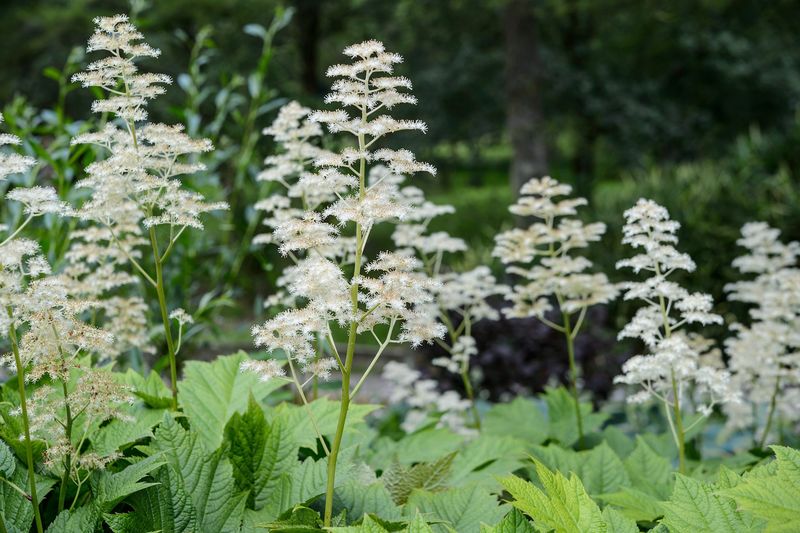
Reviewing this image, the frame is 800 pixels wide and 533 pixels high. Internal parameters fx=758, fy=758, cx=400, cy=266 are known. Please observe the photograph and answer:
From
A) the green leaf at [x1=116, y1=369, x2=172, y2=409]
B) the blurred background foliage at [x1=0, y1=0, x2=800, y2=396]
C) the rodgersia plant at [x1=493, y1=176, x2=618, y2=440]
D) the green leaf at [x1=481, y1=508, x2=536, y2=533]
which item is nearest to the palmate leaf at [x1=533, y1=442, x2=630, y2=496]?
the rodgersia plant at [x1=493, y1=176, x2=618, y2=440]

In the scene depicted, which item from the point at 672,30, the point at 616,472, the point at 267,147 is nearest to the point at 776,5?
the point at 672,30

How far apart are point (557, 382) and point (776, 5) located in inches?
241

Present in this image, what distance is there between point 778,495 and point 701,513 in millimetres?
169

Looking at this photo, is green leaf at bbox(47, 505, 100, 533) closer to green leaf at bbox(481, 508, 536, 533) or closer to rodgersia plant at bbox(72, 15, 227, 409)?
rodgersia plant at bbox(72, 15, 227, 409)

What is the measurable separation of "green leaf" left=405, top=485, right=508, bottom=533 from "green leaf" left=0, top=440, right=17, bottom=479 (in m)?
0.81

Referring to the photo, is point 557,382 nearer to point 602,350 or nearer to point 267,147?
point 602,350

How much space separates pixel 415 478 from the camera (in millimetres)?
1835

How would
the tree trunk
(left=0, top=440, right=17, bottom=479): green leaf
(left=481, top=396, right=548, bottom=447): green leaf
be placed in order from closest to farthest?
(left=0, top=440, right=17, bottom=479): green leaf, (left=481, top=396, right=548, bottom=447): green leaf, the tree trunk

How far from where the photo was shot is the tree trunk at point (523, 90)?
9.62 metres

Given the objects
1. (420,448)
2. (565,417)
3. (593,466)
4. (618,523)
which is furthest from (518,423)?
(618,523)

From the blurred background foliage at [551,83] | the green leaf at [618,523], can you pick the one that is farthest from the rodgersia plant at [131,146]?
the blurred background foliage at [551,83]

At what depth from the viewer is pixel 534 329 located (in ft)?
16.7

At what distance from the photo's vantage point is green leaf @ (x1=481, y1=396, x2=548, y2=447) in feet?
8.62

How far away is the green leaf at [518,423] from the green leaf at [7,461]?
5.05 ft
